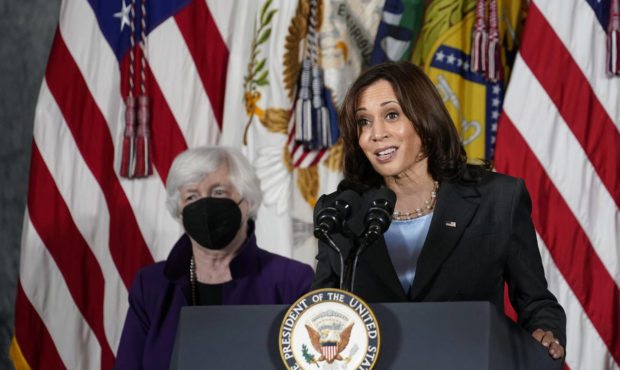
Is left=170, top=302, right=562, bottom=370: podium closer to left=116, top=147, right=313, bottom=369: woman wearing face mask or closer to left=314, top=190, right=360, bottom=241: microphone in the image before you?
left=314, top=190, right=360, bottom=241: microphone

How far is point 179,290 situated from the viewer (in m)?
2.93

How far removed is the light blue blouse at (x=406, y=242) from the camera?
6.37 ft

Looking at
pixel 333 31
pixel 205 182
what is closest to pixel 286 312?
pixel 205 182

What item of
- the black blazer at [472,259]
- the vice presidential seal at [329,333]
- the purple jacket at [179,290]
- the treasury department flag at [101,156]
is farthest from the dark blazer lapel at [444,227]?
the treasury department flag at [101,156]

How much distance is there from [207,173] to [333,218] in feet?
5.48

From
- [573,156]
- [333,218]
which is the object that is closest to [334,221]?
[333,218]

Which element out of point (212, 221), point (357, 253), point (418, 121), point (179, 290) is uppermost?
point (418, 121)

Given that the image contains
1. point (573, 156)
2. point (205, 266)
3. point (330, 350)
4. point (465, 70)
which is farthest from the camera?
point (465, 70)

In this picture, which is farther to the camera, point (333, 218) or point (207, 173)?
point (207, 173)

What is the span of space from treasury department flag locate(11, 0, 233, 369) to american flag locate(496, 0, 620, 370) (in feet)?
4.59

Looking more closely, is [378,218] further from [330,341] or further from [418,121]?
[418,121]

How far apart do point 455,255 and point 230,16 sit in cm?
242

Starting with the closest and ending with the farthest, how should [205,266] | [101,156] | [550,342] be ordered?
[550,342] → [205,266] → [101,156]

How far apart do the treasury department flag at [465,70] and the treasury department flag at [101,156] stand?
100cm
